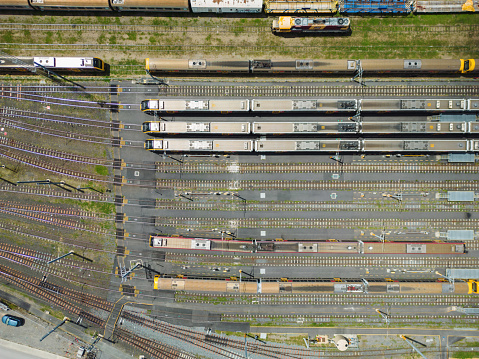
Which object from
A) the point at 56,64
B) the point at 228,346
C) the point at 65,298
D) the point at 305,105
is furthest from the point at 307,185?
the point at 56,64

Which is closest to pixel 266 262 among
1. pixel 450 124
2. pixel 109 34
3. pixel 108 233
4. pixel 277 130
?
pixel 277 130

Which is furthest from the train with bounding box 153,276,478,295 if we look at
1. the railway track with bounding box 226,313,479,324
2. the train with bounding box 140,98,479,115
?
the train with bounding box 140,98,479,115

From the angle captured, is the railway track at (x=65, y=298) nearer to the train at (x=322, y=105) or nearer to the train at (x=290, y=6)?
the train at (x=322, y=105)

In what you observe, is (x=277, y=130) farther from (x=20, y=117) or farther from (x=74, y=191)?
(x=20, y=117)

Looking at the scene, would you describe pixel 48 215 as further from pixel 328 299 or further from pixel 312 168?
pixel 328 299

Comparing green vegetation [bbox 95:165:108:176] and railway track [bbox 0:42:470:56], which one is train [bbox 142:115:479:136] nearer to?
green vegetation [bbox 95:165:108:176]

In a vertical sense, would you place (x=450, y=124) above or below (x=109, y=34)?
below

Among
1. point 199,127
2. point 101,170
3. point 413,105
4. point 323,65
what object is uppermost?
point 323,65
